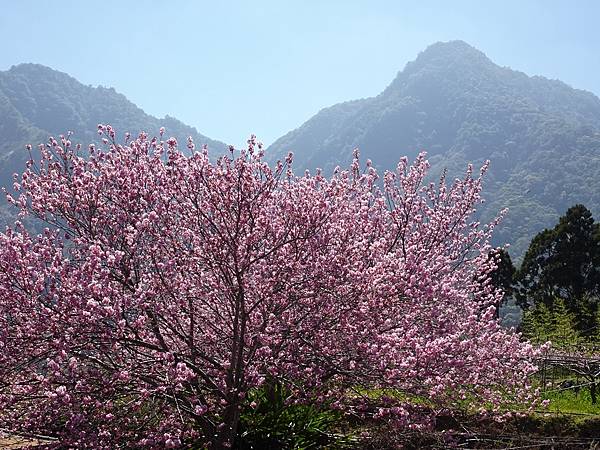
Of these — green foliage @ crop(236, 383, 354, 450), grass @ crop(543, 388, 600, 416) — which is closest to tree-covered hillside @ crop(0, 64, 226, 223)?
grass @ crop(543, 388, 600, 416)

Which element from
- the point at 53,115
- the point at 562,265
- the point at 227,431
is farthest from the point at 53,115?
the point at 227,431

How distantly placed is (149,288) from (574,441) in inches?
242

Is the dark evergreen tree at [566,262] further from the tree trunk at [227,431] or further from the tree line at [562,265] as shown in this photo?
the tree trunk at [227,431]

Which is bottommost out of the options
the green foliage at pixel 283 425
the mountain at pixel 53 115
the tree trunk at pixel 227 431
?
the green foliage at pixel 283 425

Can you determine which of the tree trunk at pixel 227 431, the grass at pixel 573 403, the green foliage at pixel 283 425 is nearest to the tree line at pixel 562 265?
the grass at pixel 573 403

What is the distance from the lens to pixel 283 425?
6.87 meters

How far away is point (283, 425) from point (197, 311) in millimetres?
1930

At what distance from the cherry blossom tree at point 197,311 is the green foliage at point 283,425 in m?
0.44

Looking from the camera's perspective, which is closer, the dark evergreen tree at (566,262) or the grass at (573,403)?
the grass at (573,403)

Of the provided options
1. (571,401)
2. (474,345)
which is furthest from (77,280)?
(571,401)

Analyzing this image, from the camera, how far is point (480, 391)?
6750mm

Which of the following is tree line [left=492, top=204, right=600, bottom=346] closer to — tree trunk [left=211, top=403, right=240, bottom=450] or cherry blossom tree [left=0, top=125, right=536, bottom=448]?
cherry blossom tree [left=0, top=125, right=536, bottom=448]

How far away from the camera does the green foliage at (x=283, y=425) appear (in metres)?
6.72

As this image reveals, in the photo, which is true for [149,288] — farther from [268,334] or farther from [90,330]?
[268,334]
